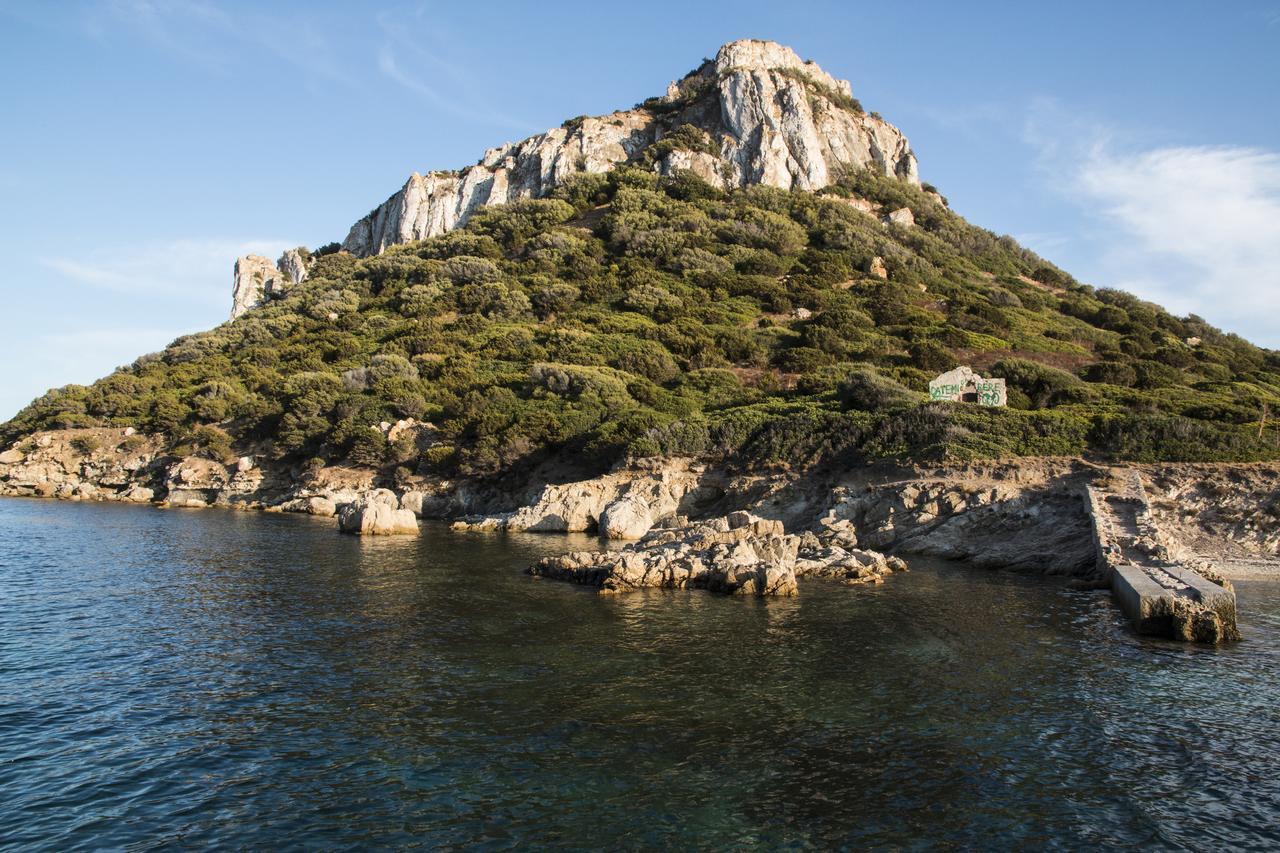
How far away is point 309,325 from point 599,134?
4703cm

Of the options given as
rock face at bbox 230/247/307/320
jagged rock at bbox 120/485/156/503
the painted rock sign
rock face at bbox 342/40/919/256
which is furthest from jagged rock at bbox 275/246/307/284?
the painted rock sign

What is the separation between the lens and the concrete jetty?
57.4ft

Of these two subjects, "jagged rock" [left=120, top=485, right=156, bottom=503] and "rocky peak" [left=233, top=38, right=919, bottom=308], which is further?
"rocky peak" [left=233, top=38, right=919, bottom=308]

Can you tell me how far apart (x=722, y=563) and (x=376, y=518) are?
809 inches

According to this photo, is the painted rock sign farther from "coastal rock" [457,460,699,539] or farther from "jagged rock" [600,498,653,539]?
"jagged rock" [600,498,653,539]

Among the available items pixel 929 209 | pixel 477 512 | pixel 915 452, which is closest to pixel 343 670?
pixel 915 452

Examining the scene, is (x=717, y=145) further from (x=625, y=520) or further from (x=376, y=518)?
(x=376, y=518)

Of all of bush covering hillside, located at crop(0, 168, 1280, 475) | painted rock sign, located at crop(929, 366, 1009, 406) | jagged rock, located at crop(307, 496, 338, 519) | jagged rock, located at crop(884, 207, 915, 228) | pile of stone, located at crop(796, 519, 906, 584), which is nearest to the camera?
pile of stone, located at crop(796, 519, 906, 584)

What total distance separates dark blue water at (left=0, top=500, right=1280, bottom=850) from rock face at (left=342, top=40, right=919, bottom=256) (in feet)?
260

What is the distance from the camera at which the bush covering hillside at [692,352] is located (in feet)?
130

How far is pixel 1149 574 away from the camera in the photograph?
21.1 meters

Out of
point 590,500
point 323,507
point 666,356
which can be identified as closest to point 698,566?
point 590,500

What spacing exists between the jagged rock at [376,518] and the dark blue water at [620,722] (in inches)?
582

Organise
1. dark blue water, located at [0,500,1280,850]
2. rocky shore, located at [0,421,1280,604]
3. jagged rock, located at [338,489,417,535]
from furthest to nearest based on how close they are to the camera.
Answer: jagged rock, located at [338,489,417,535] < rocky shore, located at [0,421,1280,604] < dark blue water, located at [0,500,1280,850]
